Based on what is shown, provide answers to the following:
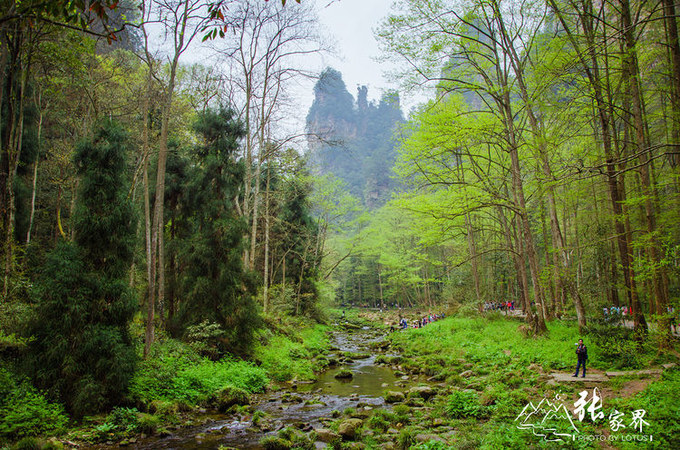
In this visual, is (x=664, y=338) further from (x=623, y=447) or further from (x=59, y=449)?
(x=59, y=449)

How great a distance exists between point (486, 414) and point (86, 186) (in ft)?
33.5

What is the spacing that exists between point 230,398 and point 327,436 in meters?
3.31

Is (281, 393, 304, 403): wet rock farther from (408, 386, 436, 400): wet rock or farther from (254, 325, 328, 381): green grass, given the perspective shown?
(408, 386, 436, 400): wet rock

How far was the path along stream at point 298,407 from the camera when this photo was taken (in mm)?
6832

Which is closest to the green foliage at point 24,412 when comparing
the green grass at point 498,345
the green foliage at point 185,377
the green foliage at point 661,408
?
the green foliage at point 185,377

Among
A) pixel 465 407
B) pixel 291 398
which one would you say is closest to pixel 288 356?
pixel 291 398

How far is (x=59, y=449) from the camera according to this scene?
5328 millimetres

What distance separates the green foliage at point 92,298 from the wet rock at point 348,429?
4.72 meters

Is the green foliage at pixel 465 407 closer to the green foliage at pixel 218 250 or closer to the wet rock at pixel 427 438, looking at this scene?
the wet rock at pixel 427 438

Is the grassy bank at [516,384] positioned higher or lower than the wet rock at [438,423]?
higher

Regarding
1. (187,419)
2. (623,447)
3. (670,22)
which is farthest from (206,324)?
(670,22)

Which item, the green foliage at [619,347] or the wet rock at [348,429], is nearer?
the wet rock at [348,429]

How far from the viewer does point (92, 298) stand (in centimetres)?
758

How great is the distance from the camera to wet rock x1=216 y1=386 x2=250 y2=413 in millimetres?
8844
